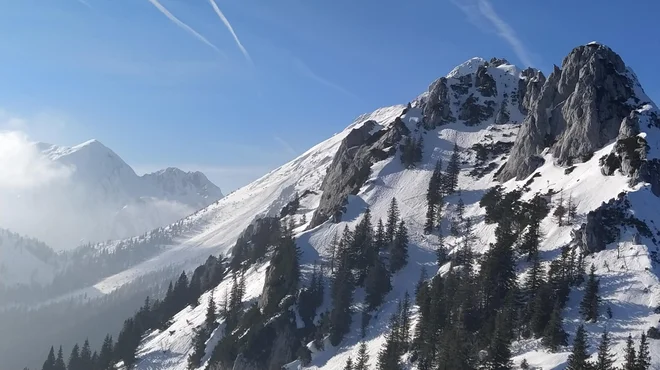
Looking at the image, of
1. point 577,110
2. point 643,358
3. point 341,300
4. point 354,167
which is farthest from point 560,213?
point 354,167

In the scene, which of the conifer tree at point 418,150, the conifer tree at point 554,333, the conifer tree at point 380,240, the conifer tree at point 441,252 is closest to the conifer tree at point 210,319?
the conifer tree at point 380,240

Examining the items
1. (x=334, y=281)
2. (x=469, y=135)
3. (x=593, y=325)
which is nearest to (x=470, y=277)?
(x=593, y=325)

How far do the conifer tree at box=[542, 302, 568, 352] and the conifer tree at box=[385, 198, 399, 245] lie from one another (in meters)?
52.2

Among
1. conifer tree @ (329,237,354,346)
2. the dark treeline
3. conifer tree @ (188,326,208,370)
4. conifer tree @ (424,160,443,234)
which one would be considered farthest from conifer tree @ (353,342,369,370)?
the dark treeline

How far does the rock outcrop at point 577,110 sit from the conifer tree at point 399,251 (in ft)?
106

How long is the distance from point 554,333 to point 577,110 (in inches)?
2806

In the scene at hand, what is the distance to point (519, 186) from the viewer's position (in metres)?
127

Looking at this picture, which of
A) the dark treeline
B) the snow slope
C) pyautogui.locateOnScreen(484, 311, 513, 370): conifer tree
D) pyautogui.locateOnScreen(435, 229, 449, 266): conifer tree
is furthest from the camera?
the dark treeline

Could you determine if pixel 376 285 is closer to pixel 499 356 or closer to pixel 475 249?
pixel 475 249

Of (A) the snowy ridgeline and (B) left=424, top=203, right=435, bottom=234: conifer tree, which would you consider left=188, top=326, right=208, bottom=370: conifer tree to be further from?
(B) left=424, top=203, right=435, bottom=234: conifer tree

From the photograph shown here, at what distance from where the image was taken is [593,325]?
75.7 metres

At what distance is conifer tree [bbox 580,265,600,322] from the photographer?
7688cm

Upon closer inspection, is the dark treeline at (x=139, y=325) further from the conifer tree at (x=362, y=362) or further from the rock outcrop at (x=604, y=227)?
the rock outcrop at (x=604, y=227)

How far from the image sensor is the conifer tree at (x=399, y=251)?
119 meters
